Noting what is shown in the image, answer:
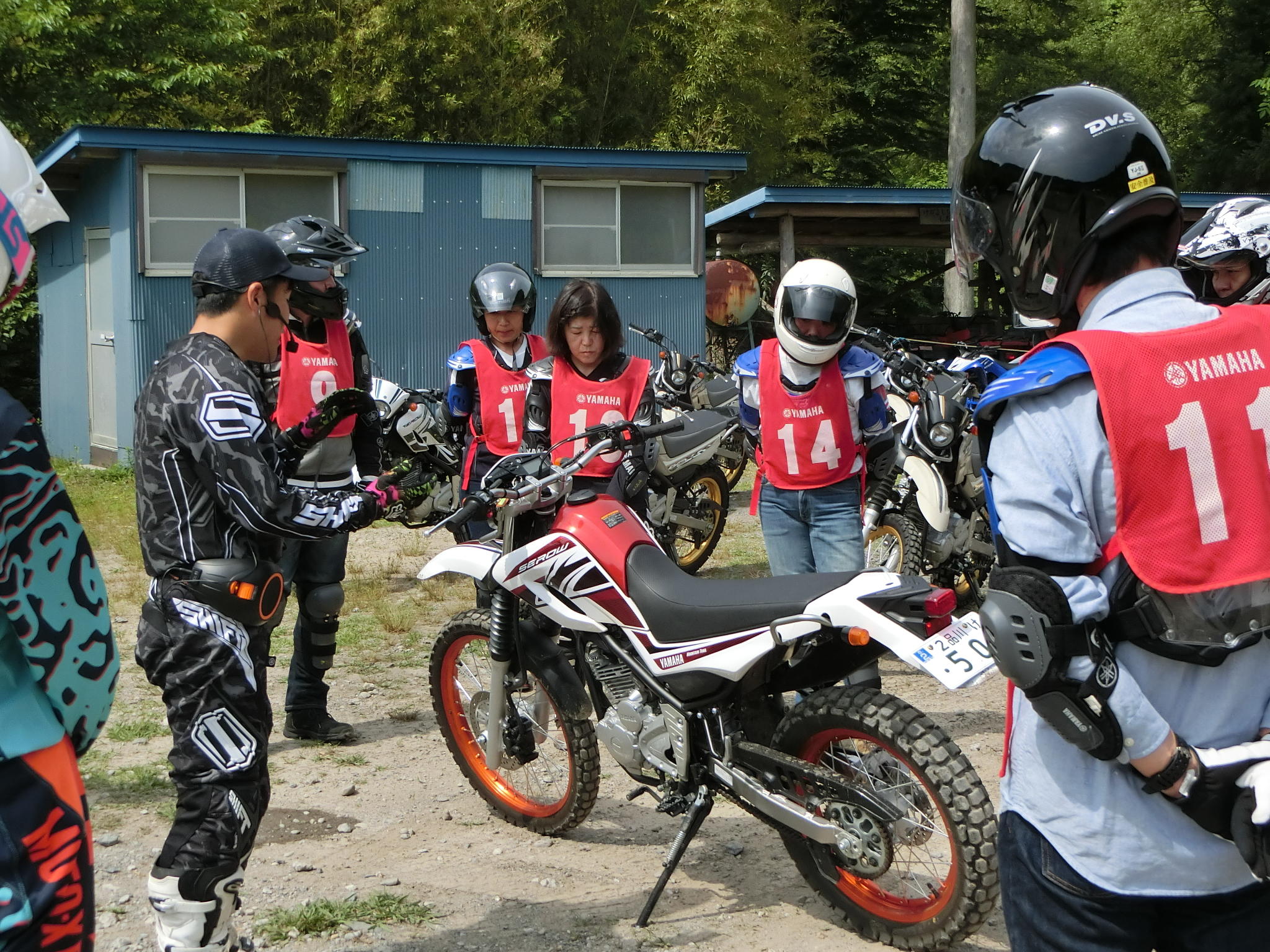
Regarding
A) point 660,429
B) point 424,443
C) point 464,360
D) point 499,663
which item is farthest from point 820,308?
point 424,443

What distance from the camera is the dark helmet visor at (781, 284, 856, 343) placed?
5332mm

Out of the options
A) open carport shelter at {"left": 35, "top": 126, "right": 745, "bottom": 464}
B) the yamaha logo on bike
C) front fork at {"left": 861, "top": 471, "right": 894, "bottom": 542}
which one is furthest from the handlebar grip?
open carport shelter at {"left": 35, "top": 126, "right": 745, "bottom": 464}

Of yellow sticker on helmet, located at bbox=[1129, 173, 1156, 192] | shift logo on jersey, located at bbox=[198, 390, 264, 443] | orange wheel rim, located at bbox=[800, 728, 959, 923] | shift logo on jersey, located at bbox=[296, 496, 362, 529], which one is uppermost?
yellow sticker on helmet, located at bbox=[1129, 173, 1156, 192]

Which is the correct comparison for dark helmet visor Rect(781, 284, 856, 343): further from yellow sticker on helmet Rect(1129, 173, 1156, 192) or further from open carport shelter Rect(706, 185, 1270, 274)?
open carport shelter Rect(706, 185, 1270, 274)

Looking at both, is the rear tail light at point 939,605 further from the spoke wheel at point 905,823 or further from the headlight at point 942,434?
the headlight at point 942,434

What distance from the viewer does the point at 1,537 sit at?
6.19 ft

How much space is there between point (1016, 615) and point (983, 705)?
4.62m

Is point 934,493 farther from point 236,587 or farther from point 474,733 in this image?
point 236,587

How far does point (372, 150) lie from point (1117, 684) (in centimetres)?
1478

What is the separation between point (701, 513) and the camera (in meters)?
9.22

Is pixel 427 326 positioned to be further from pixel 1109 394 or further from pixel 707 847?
pixel 1109 394

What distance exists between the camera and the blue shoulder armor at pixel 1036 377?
73.2 inches

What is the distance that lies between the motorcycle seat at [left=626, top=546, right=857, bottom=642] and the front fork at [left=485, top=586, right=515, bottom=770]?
23.8 inches

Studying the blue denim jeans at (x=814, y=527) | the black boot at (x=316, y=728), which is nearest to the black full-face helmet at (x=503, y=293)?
the blue denim jeans at (x=814, y=527)
